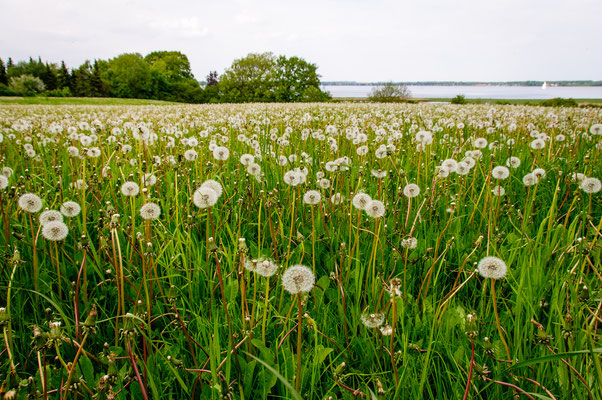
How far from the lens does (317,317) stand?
1561 mm

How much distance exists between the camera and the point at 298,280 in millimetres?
1081

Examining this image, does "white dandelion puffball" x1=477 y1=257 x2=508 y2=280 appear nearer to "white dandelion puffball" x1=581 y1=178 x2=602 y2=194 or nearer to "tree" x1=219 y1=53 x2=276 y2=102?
"white dandelion puffball" x1=581 y1=178 x2=602 y2=194

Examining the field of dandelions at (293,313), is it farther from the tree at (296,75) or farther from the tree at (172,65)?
the tree at (172,65)

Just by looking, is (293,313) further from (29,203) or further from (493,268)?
(29,203)

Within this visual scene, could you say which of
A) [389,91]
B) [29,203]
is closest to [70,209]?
[29,203]

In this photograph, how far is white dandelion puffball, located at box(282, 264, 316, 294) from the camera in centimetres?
106

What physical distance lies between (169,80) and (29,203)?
96173mm

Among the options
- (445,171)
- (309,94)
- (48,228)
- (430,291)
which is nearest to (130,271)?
(48,228)

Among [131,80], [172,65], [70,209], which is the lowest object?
[70,209]

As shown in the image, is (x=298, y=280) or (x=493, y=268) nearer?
(x=298, y=280)

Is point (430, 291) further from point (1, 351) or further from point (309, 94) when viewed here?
point (309, 94)

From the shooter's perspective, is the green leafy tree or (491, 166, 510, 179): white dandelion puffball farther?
the green leafy tree

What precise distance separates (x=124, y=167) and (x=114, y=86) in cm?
8861

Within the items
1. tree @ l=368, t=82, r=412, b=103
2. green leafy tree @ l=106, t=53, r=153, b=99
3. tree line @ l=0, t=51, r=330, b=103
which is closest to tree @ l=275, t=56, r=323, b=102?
tree line @ l=0, t=51, r=330, b=103
